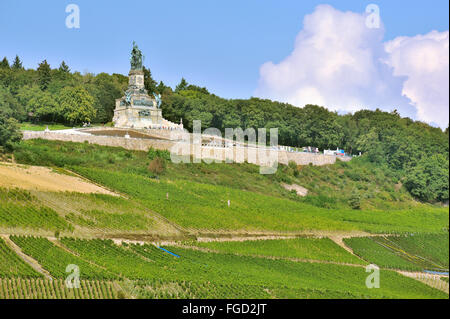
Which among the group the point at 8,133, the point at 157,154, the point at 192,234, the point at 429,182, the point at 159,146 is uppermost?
the point at 8,133

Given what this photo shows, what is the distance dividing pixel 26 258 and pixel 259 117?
7852 centimetres

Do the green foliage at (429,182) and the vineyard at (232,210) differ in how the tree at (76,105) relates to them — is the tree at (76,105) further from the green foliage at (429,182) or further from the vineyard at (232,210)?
the green foliage at (429,182)

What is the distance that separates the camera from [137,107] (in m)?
94.2

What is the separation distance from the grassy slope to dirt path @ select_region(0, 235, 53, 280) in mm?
16545

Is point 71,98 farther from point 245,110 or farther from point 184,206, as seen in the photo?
point 184,206

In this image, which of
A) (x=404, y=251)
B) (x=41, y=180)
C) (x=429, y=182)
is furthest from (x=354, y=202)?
(x=41, y=180)

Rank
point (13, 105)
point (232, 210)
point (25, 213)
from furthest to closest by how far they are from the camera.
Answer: point (13, 105) → point (232, 210) → point (25, 213)

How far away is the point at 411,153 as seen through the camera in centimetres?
11481

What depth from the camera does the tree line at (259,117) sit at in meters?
93.8

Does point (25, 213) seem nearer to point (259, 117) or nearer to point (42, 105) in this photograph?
point (42, 105)

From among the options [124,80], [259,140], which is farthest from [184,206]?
[124,80]

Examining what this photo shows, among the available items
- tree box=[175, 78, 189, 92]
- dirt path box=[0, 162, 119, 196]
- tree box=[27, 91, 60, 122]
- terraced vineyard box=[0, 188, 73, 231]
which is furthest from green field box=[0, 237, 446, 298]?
tree box=[175, 78, 189, 92]

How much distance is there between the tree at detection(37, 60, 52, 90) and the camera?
3991 inches

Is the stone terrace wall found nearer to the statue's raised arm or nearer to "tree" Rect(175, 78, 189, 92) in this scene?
the statue's raised arm
